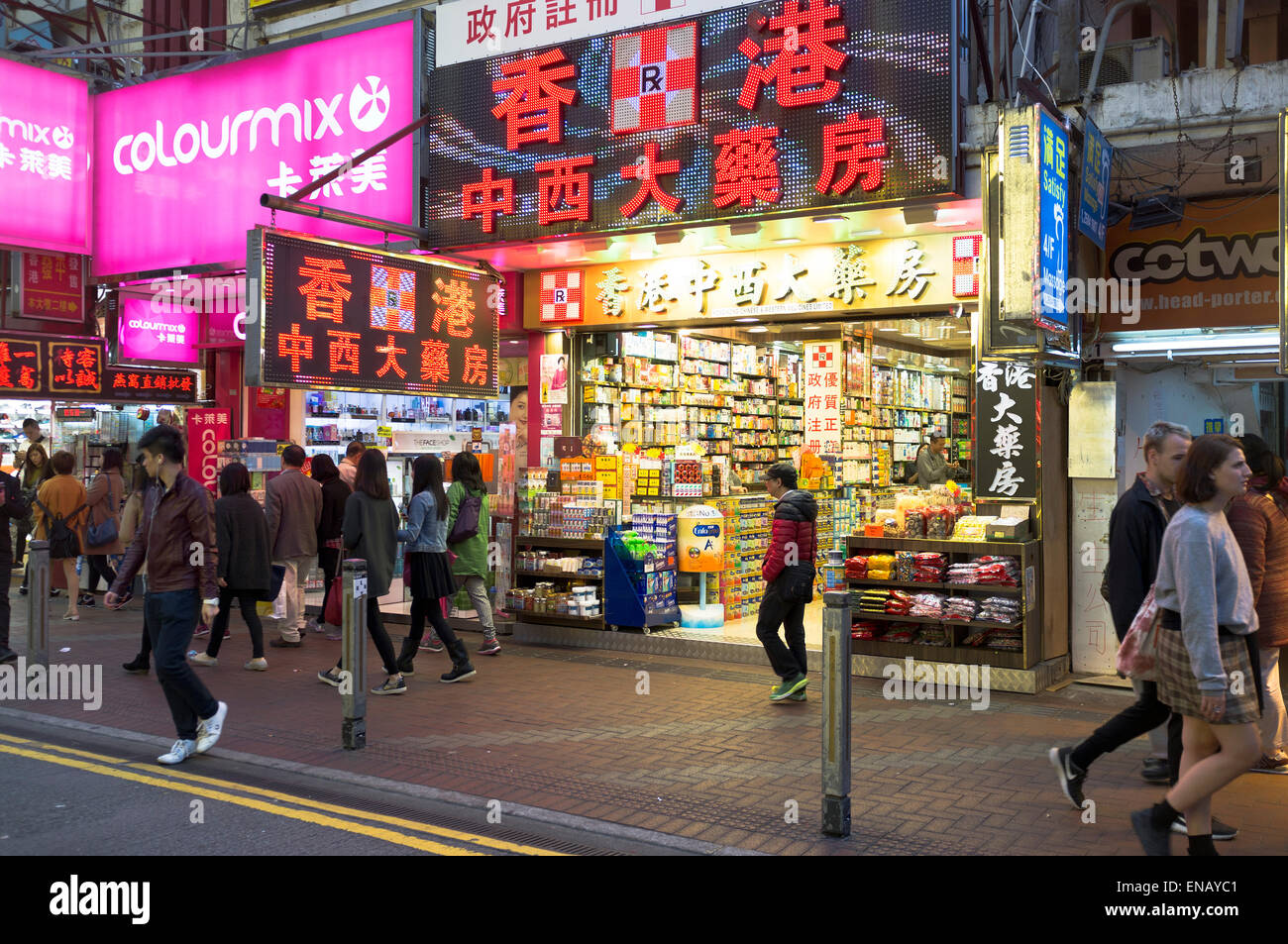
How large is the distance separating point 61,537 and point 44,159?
479cm

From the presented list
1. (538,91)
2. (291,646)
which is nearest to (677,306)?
(538,91)

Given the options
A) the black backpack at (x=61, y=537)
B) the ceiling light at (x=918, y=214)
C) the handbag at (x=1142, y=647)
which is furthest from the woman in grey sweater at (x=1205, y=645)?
the black backpack at (x=61, y=537)

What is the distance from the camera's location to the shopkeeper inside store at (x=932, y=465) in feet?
49.6

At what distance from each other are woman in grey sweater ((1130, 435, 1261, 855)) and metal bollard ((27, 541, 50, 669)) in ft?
27.2

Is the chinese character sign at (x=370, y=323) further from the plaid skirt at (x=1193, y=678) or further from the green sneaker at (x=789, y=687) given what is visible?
the plaid skirt at (x=1193, y=678)

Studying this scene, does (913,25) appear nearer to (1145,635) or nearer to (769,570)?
(769,570)

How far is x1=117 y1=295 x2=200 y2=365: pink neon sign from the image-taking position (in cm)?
1559

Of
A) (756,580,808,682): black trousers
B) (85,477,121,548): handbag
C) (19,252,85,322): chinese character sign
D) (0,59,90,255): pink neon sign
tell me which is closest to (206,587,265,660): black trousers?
(85,477,121,548): handbag

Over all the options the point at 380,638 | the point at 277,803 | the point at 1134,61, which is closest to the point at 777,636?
the point at 380,638

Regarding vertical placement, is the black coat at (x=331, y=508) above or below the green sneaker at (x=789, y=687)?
above

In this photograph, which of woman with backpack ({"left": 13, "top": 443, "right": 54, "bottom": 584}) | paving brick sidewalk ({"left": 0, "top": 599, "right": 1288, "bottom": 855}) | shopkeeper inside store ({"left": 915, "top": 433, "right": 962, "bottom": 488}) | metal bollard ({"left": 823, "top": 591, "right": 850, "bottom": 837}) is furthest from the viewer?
shopkeeper inside store ({"left": 915, "top": 433, "right": 962, "bottom": 488})

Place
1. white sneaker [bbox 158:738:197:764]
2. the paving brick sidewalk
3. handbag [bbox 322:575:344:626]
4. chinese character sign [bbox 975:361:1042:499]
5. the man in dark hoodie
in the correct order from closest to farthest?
the paving brick sidewalk, white sneaker [bbox 158:738:197:764], the man in dark hoodie, chinese character sign [bbox 975:361:1042:499], handbag [bbox 322:575:344:626]

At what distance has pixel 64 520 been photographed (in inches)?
516

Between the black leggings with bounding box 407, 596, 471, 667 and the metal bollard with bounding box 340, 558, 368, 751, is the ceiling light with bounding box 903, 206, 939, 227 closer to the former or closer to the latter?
the black leggings with bounding box 407, 596, 471, 667
